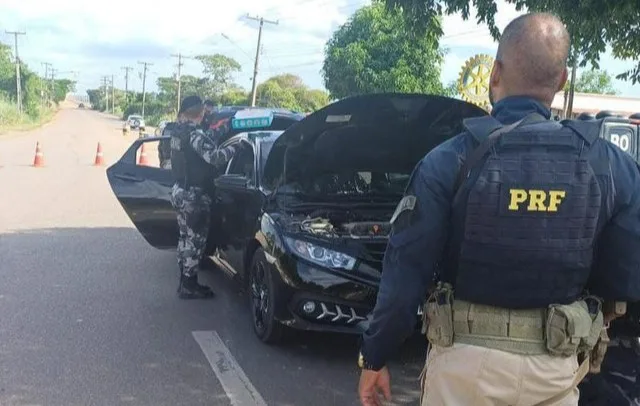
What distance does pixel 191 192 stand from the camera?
6.76 meters

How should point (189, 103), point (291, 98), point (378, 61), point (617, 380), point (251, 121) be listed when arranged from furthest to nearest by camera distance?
point (291, 98) → point (378, 61) → point (251, 121) → point (189, 103) → point (617, 380)

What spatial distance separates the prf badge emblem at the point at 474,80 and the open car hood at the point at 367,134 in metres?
10.6

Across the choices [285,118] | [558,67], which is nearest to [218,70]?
[285,118]

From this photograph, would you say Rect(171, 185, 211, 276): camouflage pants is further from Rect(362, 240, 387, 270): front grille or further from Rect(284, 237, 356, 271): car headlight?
Rect(362, 240, 387, 270): front grille

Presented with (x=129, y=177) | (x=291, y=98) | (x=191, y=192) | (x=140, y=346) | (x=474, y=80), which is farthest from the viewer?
(x=291, y=98)

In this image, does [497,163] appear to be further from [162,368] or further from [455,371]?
[162,368]

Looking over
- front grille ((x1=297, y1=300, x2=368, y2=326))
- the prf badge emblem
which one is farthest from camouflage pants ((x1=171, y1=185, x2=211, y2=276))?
the prf badge emblem

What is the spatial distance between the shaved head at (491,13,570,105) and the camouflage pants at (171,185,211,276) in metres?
4.99

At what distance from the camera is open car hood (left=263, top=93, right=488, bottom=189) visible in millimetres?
5430

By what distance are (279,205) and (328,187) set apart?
0.66 meters

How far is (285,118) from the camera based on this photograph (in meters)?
8.70

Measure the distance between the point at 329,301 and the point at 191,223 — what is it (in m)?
2.42

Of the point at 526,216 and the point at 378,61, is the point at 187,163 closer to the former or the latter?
the point at 526,216

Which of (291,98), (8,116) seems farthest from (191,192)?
(8,116)
